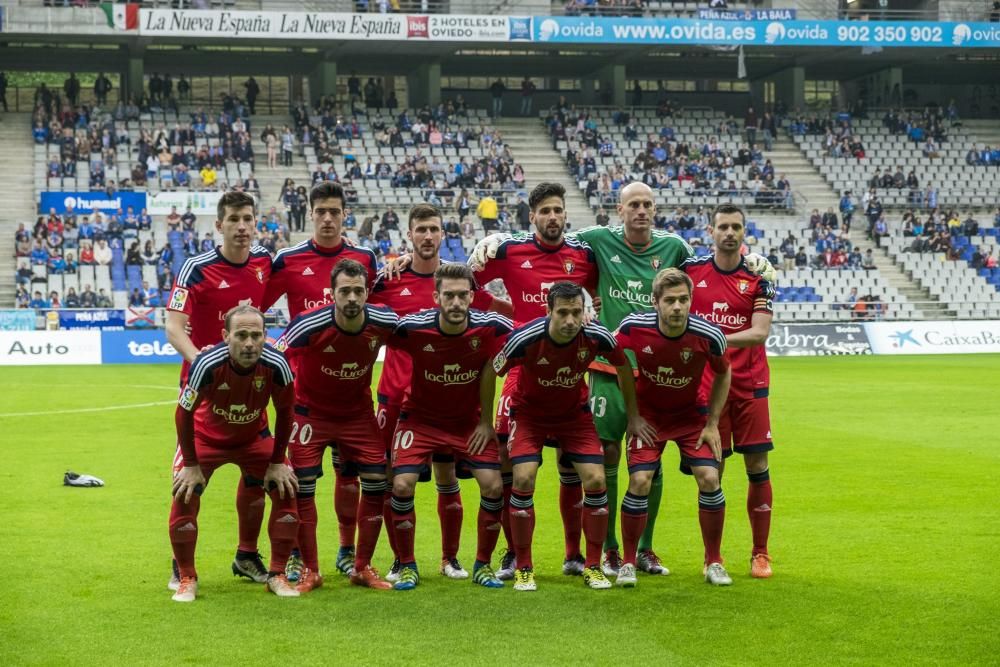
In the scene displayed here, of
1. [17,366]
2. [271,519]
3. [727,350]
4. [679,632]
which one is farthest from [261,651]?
[17,366]

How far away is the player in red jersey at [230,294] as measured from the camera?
8344 millimetres

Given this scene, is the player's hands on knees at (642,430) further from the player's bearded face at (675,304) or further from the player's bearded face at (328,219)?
the player's bearded face at (328,219)

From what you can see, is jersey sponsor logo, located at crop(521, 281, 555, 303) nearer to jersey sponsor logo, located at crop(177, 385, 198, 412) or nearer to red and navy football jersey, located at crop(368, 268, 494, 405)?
red and navy football jersey, located at crop(368, 268, 494, 405)

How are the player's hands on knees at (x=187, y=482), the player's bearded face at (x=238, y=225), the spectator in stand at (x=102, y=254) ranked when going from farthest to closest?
the spectator in stand at (x=102, y=254)
the player's bearded face at (x=238, y=225)
the player's hands on knees at (x=187, y=482)

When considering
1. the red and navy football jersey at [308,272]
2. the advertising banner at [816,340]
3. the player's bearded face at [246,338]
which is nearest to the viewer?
the player's bearded face at [246,338]

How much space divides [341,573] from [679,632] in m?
2.63

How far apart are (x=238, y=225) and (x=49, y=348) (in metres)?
23.5

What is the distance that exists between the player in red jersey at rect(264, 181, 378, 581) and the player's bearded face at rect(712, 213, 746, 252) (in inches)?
91.6

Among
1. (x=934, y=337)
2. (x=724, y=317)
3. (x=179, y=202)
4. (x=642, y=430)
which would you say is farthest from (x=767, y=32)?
(x=642, y=430)

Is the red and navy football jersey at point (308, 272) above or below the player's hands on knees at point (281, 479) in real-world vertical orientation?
above

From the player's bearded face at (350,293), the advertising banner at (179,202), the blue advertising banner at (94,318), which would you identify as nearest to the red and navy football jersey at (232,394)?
the player's bearded face at (350,293)

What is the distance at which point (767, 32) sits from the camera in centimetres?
4566

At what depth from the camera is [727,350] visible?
343 inches

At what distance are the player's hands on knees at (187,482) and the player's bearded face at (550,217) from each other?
2.73 metres
